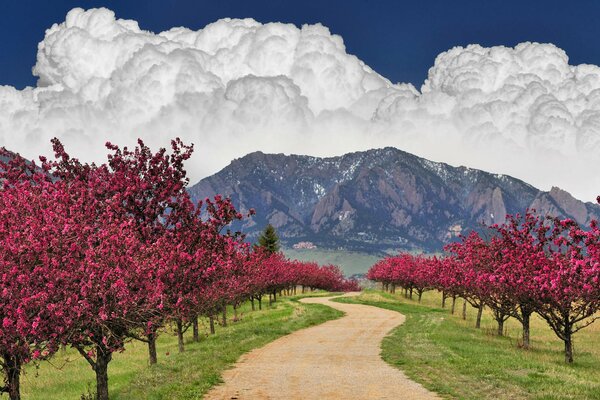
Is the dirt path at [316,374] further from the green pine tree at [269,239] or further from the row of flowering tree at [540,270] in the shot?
the green pine tree at [269,239]

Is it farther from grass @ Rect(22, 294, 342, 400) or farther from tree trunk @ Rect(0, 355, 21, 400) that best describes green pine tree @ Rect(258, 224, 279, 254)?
tree trunk @ Rect(0, 355, 21, 400)

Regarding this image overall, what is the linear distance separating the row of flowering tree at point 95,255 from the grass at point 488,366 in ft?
37.8

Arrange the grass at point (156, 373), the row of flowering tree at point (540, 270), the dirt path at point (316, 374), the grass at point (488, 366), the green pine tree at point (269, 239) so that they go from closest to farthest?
the dirt path at point (316, 374) → the grass at point (488, 366) → the grass at point (156, 373) → the row of flowering tree at point (540, 270) → the green pine tree at point (269, 239)

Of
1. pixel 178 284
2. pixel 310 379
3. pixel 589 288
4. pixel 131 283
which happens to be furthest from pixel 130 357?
pixel 589 288

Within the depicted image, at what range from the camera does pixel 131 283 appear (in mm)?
20031

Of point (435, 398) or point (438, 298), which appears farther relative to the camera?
point (438, 298)

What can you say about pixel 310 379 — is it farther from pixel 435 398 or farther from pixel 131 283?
pixel 131 283

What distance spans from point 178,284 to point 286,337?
1433 centimetres

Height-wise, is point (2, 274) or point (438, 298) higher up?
point (2, 274)

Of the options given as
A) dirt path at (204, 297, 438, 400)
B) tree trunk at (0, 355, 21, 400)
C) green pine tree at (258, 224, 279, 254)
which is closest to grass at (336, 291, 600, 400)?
dirt path at (204, 297, 438, 400)

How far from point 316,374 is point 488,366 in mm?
8363

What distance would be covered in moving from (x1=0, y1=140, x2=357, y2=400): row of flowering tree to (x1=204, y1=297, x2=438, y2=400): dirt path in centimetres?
425

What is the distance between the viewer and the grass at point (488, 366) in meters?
22.2

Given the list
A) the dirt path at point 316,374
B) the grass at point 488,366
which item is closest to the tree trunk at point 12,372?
the dirt path at point 316,374
